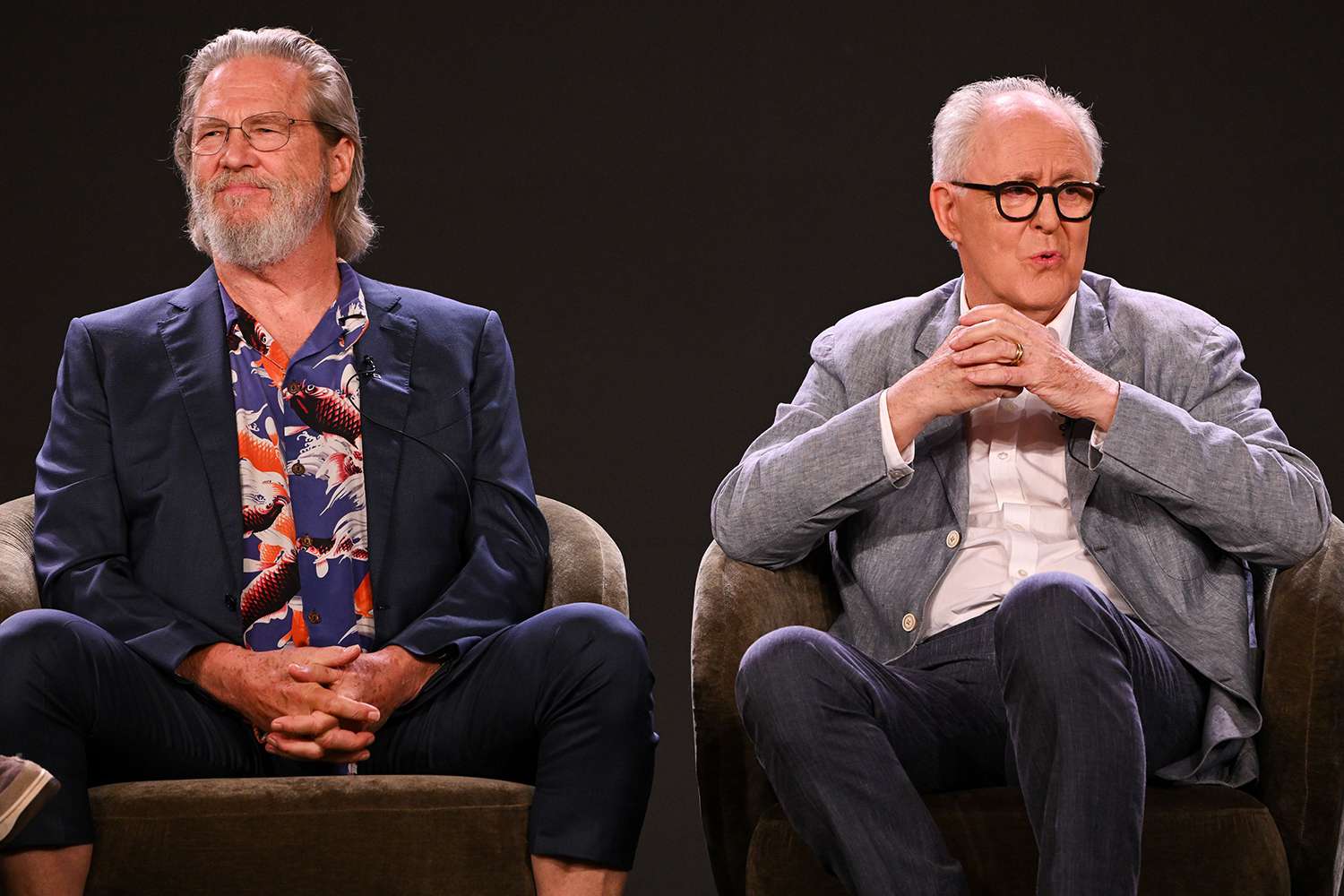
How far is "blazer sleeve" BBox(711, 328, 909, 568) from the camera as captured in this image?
98.6 inches

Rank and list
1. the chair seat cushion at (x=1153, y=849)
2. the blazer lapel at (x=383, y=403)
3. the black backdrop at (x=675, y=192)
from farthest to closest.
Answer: the black backdrop at (x=675, y=192), the blazer lapel at (x=383, y=403), the chair seat cushion at (x=1153, y=849)

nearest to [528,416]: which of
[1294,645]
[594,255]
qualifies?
[594,255]

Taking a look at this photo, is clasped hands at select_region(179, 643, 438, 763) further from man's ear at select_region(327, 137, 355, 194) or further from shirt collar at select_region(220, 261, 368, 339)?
man's ear at select_region(327, 137, 355, 194)

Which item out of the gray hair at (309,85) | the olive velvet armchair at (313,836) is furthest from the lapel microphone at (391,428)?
the olive velvet armchair at (313,836)

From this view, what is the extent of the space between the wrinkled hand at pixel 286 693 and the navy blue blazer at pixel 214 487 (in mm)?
45

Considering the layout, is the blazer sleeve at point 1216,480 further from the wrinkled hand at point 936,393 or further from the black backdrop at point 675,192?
the black backdrop at point 675,192

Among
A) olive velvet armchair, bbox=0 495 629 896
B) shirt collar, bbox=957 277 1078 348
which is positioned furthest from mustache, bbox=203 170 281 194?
shirt collar, bbox=957 277 1078 348

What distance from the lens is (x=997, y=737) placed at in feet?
8.00

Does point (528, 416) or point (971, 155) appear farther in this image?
point (528, 416)

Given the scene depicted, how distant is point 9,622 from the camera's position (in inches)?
92.2

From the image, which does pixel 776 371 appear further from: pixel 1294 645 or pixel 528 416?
pixel 1294 645

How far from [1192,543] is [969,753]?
1.50 ft

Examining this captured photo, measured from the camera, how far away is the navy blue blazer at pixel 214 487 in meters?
2.58

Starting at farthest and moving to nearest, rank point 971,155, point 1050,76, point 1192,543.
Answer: point 1050,76 → point 971,155 → point 1192,543
